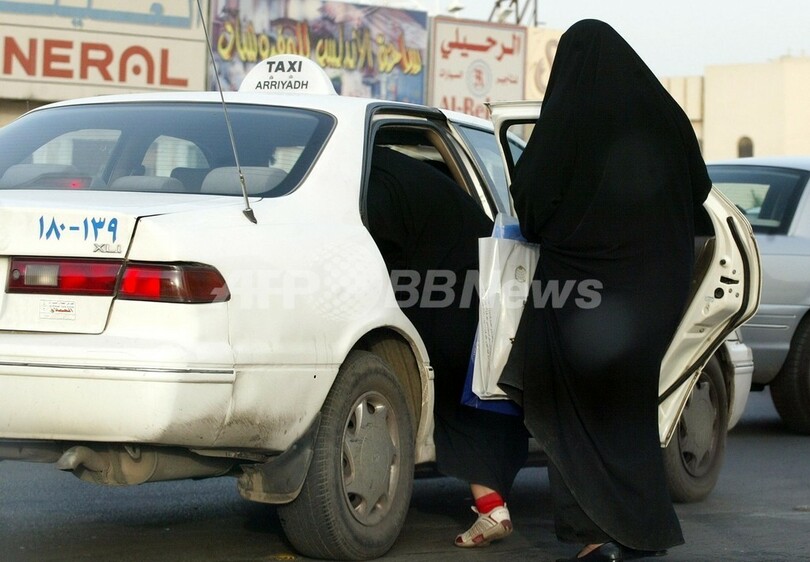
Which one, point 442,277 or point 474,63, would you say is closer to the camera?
point 442,277

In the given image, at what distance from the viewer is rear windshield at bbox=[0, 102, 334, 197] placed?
15.1 ft

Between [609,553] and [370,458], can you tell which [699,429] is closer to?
[609,553]

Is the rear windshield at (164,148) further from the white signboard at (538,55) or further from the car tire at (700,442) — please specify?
the white signboard at (538,55)

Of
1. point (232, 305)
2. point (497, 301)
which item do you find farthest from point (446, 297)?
point (232, 305)

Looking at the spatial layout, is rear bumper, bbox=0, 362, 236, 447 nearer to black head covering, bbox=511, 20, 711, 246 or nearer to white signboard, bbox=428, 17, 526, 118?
black head covering, bbox=511, 20, 711, 246

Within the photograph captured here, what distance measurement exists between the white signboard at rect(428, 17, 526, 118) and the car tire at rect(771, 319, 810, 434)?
16.3 meters

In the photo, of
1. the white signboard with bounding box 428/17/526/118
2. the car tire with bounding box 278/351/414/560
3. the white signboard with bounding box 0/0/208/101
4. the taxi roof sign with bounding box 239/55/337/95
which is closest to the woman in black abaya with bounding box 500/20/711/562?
the car tire with bounding box 278/351/414/560

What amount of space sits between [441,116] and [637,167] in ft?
4.49

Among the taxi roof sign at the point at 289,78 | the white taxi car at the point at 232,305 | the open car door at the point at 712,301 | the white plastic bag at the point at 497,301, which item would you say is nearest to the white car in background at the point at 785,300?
the white taxi car at the point at 232,305

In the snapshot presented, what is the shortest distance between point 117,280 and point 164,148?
1014mm

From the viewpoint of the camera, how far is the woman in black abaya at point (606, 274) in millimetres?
4434

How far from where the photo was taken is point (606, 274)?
4.50 metres

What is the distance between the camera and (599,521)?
4.42m

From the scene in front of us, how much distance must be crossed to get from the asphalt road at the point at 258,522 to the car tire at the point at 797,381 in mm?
1390
